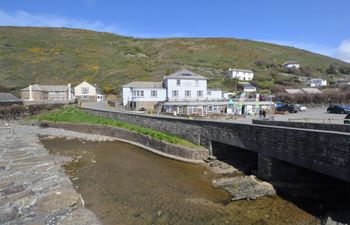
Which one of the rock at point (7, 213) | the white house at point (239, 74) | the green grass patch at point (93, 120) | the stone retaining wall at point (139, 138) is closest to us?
the rock at point (7, 213)

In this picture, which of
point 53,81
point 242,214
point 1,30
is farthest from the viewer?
point 1,30

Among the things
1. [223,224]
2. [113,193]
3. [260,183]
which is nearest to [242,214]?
[223,224]

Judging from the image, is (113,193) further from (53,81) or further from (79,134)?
(53,81)

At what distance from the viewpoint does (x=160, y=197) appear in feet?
53.7

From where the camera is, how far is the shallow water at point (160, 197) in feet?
44.0

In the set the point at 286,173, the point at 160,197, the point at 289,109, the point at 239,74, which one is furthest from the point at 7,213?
the point at 239,74

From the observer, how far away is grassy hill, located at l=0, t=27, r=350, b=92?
10066 cm

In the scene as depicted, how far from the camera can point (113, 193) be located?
17.2 metres

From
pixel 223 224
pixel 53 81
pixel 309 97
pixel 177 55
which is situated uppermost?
pixel 177 55

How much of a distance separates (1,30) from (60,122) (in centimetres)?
13722

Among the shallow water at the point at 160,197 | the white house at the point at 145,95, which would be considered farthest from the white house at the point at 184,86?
the shallow water at the point at 160,197

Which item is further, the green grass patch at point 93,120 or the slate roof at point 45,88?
the slate roof at point 45,88

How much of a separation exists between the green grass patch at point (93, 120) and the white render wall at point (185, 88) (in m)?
15.8

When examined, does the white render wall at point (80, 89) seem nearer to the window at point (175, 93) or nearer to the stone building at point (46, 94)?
the stone building at point (46, 94)
